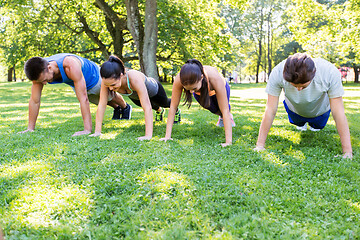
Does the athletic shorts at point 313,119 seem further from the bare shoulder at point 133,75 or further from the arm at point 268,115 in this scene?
the bare shoulder at point 133,75

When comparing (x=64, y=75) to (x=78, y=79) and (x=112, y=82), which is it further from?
(x=112, y=82)

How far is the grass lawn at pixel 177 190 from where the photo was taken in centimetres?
221

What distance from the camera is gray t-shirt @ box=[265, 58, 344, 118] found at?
355cm

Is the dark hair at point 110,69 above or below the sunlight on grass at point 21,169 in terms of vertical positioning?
above

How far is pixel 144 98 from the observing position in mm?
4840

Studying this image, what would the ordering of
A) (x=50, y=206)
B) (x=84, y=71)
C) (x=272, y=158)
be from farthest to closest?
1. (x=84, y=71)
2. (x=272, y=158)
3. (x=50, y=206)

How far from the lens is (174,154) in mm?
3906

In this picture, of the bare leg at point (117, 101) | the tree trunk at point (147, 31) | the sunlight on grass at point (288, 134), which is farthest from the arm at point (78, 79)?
the tree trunk at point (147, 31)

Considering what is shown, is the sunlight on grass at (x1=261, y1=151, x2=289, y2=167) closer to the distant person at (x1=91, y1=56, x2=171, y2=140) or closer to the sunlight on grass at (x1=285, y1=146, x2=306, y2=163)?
the sunlight on grass at (x1=285, y1=146, x2=306, y2=163)

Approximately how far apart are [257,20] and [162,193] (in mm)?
51294

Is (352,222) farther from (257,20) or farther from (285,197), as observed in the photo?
(257,20)

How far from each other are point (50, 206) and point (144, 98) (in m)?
2.68

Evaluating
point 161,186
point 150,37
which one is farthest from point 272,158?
point 150,37

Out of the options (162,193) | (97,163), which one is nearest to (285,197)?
(162,193)
